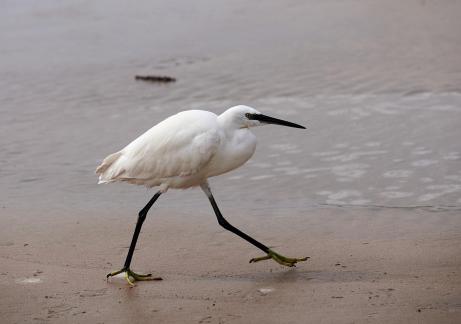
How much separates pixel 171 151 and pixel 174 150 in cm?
2

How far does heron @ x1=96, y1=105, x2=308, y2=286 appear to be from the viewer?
243 inches

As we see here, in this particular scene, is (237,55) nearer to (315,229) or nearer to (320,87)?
(320,87)

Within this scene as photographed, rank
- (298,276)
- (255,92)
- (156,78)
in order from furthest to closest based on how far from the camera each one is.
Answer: (156,78) < (255,92) < (298,276)

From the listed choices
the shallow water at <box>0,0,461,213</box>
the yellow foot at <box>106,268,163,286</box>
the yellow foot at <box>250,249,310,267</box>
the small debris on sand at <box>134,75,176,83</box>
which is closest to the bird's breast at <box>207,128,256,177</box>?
the yellow foot at <box>250,249,310,267</box>

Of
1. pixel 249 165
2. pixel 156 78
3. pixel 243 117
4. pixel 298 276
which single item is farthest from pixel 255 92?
pixel 298 276

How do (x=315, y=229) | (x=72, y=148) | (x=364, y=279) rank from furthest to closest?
(x=72, y=148) → (x=315, y=229) → (x=364, y=279)

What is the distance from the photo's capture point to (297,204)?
7527mm

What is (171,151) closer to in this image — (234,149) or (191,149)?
(191,149)

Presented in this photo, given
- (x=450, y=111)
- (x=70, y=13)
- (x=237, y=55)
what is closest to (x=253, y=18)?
(x=237, y=55)

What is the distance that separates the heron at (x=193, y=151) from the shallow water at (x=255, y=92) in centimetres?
130

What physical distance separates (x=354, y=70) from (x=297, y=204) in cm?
396

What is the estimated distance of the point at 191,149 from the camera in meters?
6.16

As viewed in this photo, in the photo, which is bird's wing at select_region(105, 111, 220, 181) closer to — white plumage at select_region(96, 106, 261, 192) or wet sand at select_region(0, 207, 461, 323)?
white plumage at select_region(96, 106, 261, 192)

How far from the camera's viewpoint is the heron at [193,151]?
617cm
